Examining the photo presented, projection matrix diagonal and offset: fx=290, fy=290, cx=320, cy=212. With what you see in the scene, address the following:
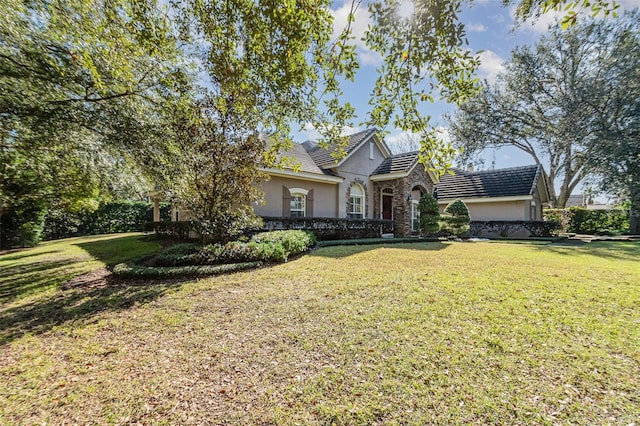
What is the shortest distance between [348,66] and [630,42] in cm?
2433

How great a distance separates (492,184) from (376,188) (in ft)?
30.2

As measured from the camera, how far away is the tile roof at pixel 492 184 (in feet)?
63.7

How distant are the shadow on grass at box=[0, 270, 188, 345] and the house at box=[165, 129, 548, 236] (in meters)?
7.14

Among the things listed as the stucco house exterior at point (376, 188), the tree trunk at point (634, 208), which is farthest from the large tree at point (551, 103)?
the stucco house exterior at point (376, 188)

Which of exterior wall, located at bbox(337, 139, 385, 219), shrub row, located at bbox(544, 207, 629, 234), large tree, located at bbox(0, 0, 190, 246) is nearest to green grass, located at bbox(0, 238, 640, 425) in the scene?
large tree, located at bbox(0, 0, 190, 246)

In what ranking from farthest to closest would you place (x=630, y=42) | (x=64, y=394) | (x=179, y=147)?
(x=630, y=42), (x=179, y=147), (x=64, y=394)

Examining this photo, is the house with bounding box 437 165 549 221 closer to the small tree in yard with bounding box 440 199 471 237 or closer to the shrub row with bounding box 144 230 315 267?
the small tree in yard with bounding box 440 199 471 237

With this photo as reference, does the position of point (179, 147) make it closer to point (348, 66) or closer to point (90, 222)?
point (348, 66)

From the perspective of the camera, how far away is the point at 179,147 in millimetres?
7547

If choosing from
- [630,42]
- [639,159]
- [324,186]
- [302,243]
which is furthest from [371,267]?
[630,42]

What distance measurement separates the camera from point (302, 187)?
1487 cm

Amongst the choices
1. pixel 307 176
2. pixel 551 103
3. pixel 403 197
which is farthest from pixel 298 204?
pixel 551 103

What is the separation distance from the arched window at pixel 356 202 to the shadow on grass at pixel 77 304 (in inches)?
468

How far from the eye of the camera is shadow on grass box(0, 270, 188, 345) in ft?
14.4
